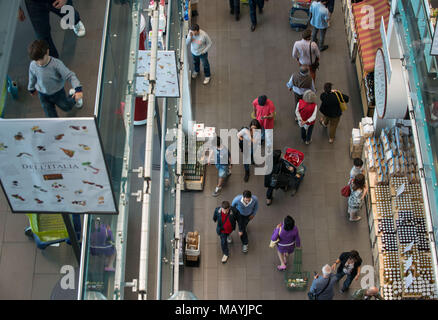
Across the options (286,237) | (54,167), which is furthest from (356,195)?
(54,167)

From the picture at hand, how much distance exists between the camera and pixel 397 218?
10.5 metres

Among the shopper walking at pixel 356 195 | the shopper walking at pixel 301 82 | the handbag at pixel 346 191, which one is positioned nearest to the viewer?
the shopper walking at pixel 356 195

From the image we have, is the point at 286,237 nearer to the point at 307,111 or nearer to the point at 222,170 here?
the point at 222,170

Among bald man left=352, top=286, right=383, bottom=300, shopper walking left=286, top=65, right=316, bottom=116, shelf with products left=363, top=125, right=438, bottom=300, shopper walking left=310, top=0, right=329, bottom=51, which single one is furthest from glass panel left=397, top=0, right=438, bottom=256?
shopper walking left=310, top=0, right=329, bottom=51

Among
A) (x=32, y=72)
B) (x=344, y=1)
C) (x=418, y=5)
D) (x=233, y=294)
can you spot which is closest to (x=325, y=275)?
(x=233, y=294)

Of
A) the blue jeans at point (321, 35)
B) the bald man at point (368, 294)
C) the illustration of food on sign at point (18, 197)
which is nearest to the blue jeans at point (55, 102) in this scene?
the illustration of food on sign at point (18, 197)

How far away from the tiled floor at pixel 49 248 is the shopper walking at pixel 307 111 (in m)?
4.18

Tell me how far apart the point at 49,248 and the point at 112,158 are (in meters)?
3.90

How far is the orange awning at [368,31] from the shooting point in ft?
41.5

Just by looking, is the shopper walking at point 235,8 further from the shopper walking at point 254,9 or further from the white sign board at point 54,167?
the white sign board at point 54,167

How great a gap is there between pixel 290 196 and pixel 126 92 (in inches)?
191

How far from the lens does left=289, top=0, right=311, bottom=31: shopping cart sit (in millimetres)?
14852

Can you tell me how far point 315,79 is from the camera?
13.8 m

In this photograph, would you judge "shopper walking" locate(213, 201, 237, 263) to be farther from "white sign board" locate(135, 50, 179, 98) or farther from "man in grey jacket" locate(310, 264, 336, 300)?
"white sign board" locate(135, 50, 179, 98)
